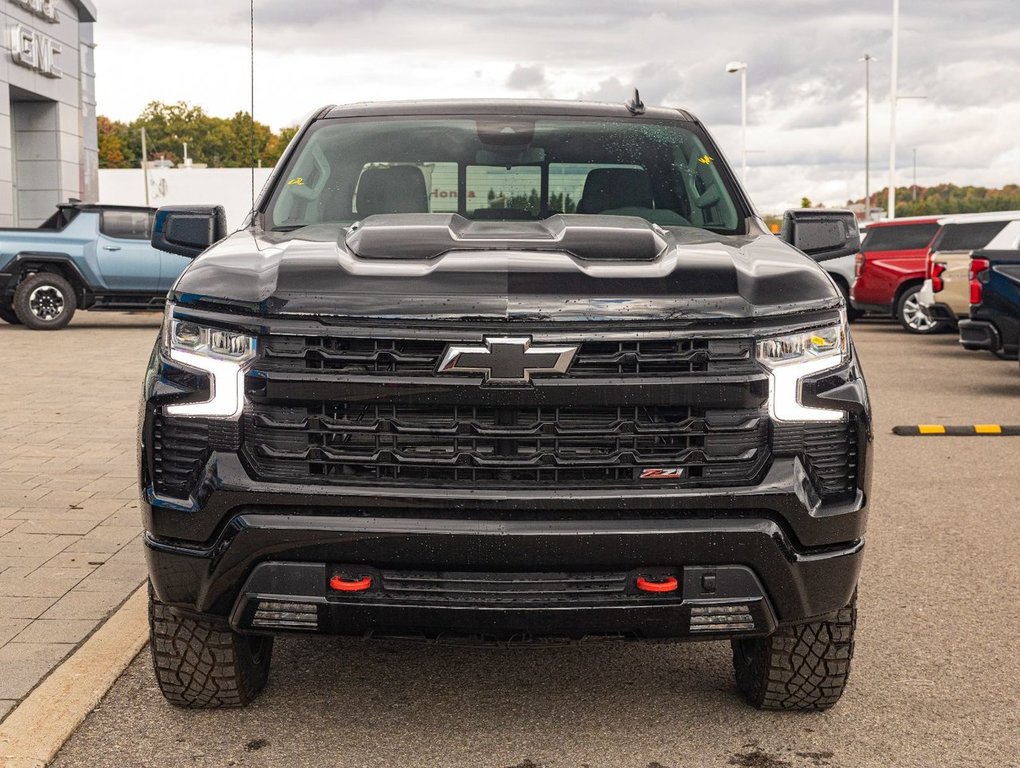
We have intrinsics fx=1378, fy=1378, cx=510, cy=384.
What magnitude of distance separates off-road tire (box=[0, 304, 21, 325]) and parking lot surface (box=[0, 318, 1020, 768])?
15.1m

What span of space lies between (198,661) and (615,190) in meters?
2.28

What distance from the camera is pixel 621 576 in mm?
3529

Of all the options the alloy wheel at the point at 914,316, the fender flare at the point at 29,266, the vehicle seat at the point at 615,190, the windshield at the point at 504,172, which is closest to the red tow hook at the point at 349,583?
the windshield at the point at 504,172

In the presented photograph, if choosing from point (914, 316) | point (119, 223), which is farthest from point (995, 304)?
point (119, 223)

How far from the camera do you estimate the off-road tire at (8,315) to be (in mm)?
20078

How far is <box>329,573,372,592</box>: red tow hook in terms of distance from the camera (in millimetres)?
3533

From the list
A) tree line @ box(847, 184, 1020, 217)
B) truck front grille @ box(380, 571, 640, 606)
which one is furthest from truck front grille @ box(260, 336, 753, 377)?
tree line @ box(847, 184, 1020, 217)

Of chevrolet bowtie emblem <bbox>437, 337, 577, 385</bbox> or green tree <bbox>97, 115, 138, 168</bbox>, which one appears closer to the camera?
chevrolet bowtie emblem <bbox>437, 337, 577, 385</bbox>

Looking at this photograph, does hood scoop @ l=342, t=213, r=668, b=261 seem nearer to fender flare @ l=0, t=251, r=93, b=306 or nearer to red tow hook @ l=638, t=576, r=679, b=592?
red tow hook @ l=638, t=576, r=679, b=592

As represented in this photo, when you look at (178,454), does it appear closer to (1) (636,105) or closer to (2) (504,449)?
(2) (504,449)

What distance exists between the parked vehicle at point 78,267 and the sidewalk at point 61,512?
19.4ft

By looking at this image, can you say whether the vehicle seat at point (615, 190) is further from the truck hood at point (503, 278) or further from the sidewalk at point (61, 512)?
the sidewalk at point (61, 512)

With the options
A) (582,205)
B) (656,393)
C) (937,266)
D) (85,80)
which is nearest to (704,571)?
(656,393)

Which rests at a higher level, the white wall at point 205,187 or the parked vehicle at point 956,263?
the white wall at point 205,187
